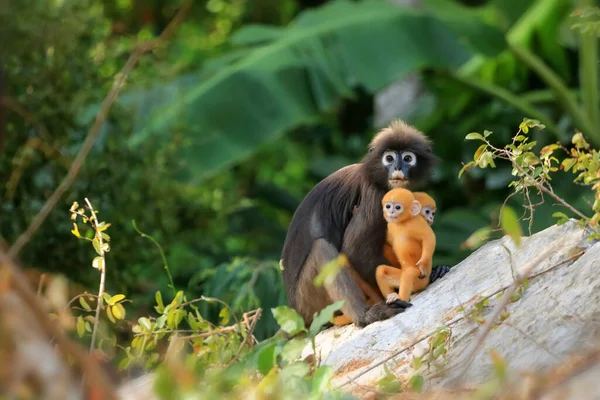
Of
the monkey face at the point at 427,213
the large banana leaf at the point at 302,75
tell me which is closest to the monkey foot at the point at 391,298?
the monkey face at the point at 427,213

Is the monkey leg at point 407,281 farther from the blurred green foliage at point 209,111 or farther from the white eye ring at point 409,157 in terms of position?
the blurred green foliage at point 209,111

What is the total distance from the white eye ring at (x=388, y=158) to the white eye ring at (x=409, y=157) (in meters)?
0.05

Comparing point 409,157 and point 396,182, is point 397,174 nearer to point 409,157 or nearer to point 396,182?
point 396,182

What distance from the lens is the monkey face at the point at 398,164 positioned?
16.6ft

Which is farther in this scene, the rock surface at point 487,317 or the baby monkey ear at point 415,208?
the baby monkey ear at point 415,208

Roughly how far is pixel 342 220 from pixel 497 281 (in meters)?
1.19

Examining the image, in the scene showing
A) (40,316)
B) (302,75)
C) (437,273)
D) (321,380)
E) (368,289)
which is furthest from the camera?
(302,75)

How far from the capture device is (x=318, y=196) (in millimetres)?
5391

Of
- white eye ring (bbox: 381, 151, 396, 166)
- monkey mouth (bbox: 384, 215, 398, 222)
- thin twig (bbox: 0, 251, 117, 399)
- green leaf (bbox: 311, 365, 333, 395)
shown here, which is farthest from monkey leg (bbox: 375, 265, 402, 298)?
thin twig (bbox: 0, 251, 117, 399)

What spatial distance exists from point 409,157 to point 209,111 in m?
3.68

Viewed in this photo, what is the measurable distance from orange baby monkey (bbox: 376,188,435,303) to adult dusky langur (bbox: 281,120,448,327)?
19 cm

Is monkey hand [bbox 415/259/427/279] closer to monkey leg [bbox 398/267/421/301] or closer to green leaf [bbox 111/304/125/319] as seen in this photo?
monkey leg [bbox 398/267/421/301]

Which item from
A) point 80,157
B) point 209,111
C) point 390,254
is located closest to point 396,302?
point 390,254

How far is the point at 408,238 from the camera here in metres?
4.73
